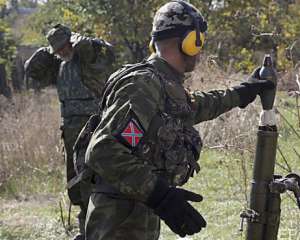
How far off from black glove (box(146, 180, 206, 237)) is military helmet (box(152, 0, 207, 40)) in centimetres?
74

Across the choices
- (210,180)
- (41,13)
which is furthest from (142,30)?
(41,13)

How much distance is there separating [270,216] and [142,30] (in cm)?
Answer: 1270

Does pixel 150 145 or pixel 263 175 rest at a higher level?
pixel 150 145

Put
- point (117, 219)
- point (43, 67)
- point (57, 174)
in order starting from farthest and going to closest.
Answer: point (57, 174)
point (43, 67)
point (117, 219)

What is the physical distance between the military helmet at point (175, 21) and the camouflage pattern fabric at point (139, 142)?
137 mm

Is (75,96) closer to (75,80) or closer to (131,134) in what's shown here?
(75,80)

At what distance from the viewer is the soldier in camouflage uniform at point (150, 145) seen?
2.65 m

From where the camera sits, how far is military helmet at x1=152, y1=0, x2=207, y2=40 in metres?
2.95

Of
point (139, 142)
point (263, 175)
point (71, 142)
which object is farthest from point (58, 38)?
point (263, 175)

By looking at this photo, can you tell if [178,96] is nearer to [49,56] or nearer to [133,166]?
[133,166]

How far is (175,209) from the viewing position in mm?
2604

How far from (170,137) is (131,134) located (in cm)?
26

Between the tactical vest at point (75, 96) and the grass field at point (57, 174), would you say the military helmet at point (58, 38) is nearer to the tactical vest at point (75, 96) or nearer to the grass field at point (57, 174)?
the tactical vest at point (75, 96)

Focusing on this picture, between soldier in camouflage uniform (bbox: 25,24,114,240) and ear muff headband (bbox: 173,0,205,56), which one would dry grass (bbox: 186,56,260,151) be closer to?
soldier in camouflage uniform (bbox: 25,24,114,240)
